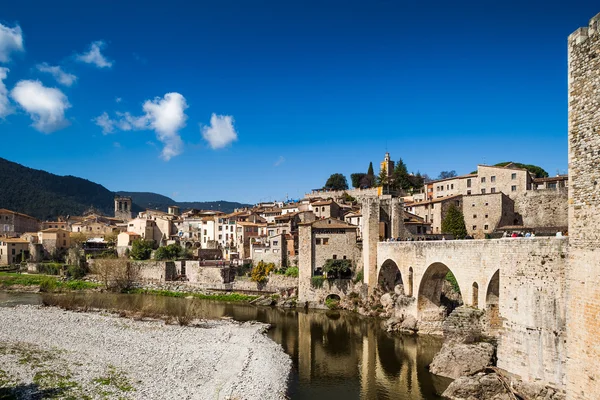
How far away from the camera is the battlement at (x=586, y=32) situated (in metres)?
10.6

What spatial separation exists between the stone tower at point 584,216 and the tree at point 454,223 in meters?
32.8

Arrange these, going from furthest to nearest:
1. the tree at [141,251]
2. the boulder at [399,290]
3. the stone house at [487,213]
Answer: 1. the tree at [141,251]
2. the stone house at [487,213]
3. the boulder at [399,290]

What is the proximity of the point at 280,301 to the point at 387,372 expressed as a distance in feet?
65.8

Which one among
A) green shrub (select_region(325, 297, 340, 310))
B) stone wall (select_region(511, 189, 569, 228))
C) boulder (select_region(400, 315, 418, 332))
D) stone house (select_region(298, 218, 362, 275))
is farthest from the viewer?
stone house (select_region(298, 218, 362, 275))

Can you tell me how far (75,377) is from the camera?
1869 cm

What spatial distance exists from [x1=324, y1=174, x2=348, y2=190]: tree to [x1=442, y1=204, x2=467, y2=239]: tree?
144 ft

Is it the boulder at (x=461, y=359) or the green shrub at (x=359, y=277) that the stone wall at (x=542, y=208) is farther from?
the boulder at (x=461, y=359)

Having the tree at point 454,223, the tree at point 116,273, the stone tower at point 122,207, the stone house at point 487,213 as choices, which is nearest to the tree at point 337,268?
the tree at point 454,223

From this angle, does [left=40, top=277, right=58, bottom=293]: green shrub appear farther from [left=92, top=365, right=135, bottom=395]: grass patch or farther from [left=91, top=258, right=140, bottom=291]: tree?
[left=92, top=365, right=135, bottom=395]: grass patch

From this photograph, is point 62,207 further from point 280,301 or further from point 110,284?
point 280,301

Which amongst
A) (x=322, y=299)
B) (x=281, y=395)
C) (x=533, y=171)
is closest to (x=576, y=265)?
(x=281, y=395)

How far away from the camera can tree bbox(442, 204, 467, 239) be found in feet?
141

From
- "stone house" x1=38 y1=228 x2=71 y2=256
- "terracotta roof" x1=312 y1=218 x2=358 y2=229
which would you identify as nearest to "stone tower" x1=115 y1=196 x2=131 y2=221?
"stone house" x1=38 y1=228 x2=71 y2=256

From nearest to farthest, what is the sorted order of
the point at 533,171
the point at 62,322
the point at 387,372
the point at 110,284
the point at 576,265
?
the point at 576,265 < the point at 387,372 < the point at 62,322 < the point at 110,284 < the point at 533,171
